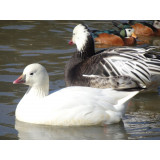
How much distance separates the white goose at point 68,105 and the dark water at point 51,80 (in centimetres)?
14

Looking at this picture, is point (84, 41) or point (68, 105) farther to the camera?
point (84, 41)

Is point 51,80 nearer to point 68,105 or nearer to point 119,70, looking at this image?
point 119,70

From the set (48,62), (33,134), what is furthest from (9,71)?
(33,134)

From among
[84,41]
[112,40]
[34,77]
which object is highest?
[84,41]

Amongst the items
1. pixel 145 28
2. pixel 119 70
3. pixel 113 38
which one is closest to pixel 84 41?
pixel 119 70

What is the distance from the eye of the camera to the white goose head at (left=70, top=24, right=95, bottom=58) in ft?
30.6

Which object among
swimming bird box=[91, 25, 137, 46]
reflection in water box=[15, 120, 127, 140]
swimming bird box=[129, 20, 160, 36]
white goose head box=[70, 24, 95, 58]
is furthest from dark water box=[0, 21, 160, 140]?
white goose head box=[70, 24, 95, 58]

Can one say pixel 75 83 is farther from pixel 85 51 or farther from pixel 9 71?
pixel 9 71

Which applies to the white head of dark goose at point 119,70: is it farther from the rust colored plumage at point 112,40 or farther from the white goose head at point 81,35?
the rust colored plumage at point 112,40

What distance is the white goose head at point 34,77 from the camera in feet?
24.5

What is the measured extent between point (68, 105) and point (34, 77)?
0.81 metres

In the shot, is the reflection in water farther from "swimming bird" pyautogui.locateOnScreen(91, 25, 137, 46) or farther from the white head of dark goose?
"swimming bird" pyautogui.locateOnScreen(91, 25, 137, 46)

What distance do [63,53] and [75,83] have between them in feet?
9.26

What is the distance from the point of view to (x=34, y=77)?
7.51 m
